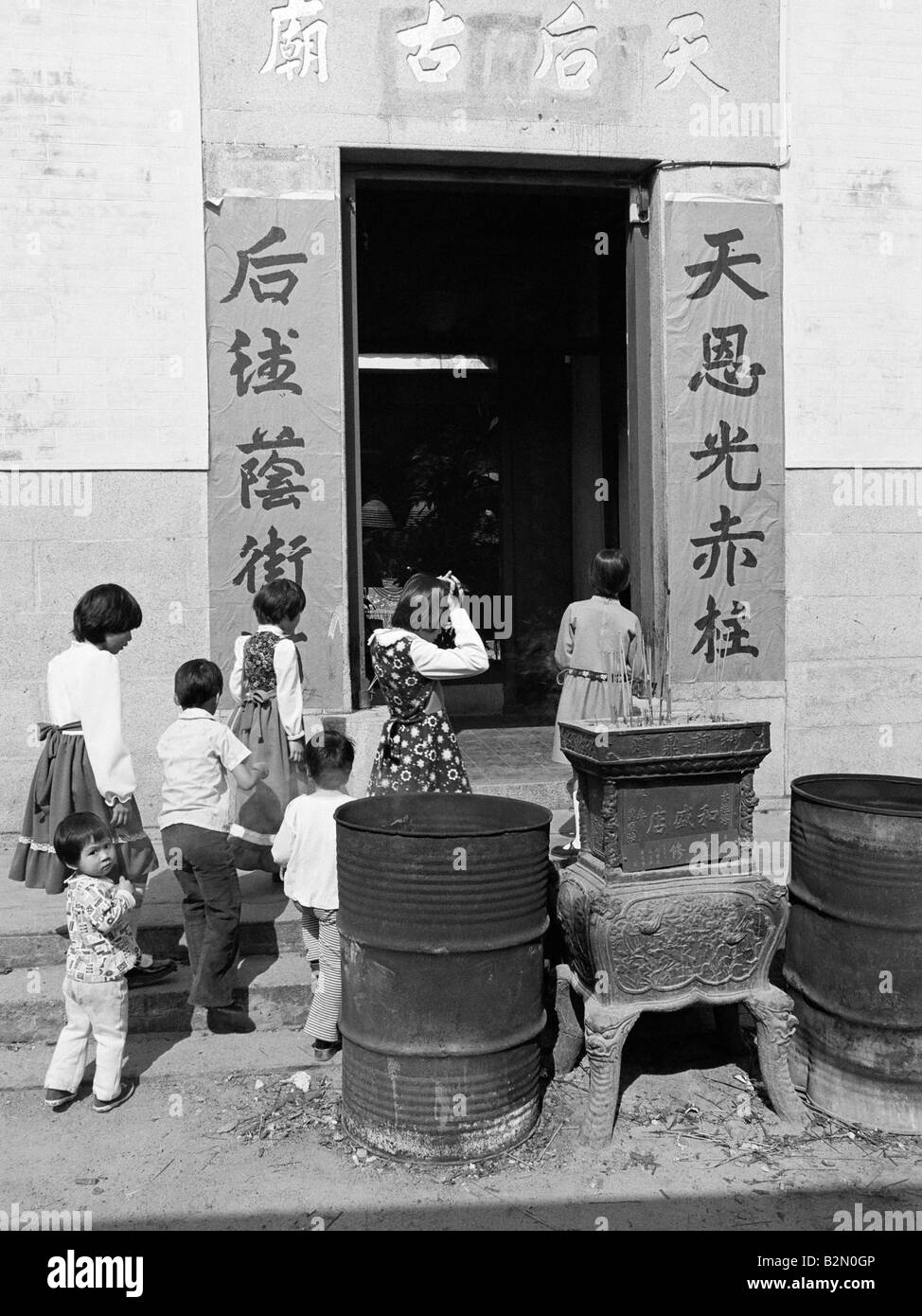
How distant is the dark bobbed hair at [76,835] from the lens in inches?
163

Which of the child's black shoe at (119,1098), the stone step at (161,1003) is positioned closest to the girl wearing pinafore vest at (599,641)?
the stone step at (161,1003)

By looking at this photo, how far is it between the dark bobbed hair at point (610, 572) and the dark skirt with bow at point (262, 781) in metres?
1.80

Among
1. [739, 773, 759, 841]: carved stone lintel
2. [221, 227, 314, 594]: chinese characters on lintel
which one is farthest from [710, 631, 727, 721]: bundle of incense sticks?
[739, 773, 759, 841]: carved stone lintel

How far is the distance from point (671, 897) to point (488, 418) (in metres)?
7.68

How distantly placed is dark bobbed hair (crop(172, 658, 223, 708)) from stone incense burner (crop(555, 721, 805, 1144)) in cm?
153

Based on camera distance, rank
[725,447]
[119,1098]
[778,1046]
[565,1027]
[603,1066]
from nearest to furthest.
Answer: [603,1066], [778,1046], [119,1098], [565,1027], [725,447]

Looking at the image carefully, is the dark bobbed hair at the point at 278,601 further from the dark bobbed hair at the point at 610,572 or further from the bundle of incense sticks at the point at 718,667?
the bundle of incense sticks at the point at 718,667

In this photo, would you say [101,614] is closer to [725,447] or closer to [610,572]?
[610,572]

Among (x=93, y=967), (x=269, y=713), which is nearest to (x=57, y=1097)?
(x=93, y=967)

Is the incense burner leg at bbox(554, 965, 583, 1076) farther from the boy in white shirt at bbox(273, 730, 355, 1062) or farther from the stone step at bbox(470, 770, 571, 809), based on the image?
the stone step at bbox(470, 770, 571, 809)

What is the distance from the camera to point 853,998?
4074mm

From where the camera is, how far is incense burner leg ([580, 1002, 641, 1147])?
3.94 meters

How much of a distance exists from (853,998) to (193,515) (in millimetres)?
4634

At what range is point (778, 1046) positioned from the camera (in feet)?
13.5
